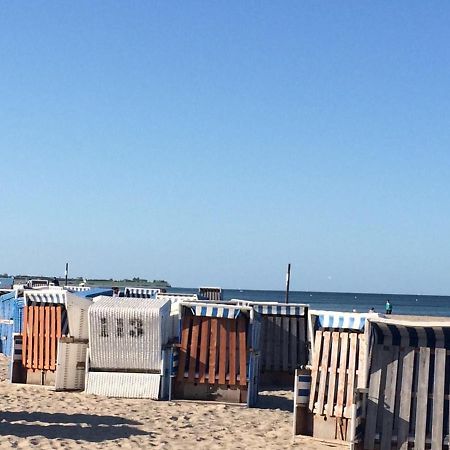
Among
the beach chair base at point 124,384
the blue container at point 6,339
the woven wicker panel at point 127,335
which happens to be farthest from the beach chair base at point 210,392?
the blue container at point 6,339

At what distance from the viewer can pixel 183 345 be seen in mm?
13484

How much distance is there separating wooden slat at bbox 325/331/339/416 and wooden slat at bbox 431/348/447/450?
180 cm

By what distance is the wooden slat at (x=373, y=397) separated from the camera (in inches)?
342

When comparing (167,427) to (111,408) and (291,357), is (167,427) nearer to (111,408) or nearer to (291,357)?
(111,408)

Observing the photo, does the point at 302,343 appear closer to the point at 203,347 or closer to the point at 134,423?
the point at 203,347

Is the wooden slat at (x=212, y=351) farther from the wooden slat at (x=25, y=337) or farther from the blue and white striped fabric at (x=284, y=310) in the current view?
the wooden slat at (x=25, y=337)

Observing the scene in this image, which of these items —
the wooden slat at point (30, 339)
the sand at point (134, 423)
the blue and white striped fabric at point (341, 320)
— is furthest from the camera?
the wooden slat at point (30, 339)

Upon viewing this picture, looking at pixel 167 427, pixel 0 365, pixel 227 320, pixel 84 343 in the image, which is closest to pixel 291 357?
pixel 227 320

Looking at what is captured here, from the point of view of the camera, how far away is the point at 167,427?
35.4ft

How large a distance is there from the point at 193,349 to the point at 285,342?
295cm

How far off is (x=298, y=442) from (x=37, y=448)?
3411 mm

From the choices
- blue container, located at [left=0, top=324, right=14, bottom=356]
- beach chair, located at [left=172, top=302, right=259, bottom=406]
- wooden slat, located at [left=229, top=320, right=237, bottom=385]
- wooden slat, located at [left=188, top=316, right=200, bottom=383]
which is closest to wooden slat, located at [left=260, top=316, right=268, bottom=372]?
beach chair, located at [left=172, top=302, right=259, bottom=406]

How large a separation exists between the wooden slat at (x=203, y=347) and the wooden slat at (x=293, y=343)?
2.88 meters

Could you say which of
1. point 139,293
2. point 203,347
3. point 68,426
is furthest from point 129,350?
point 139,293
